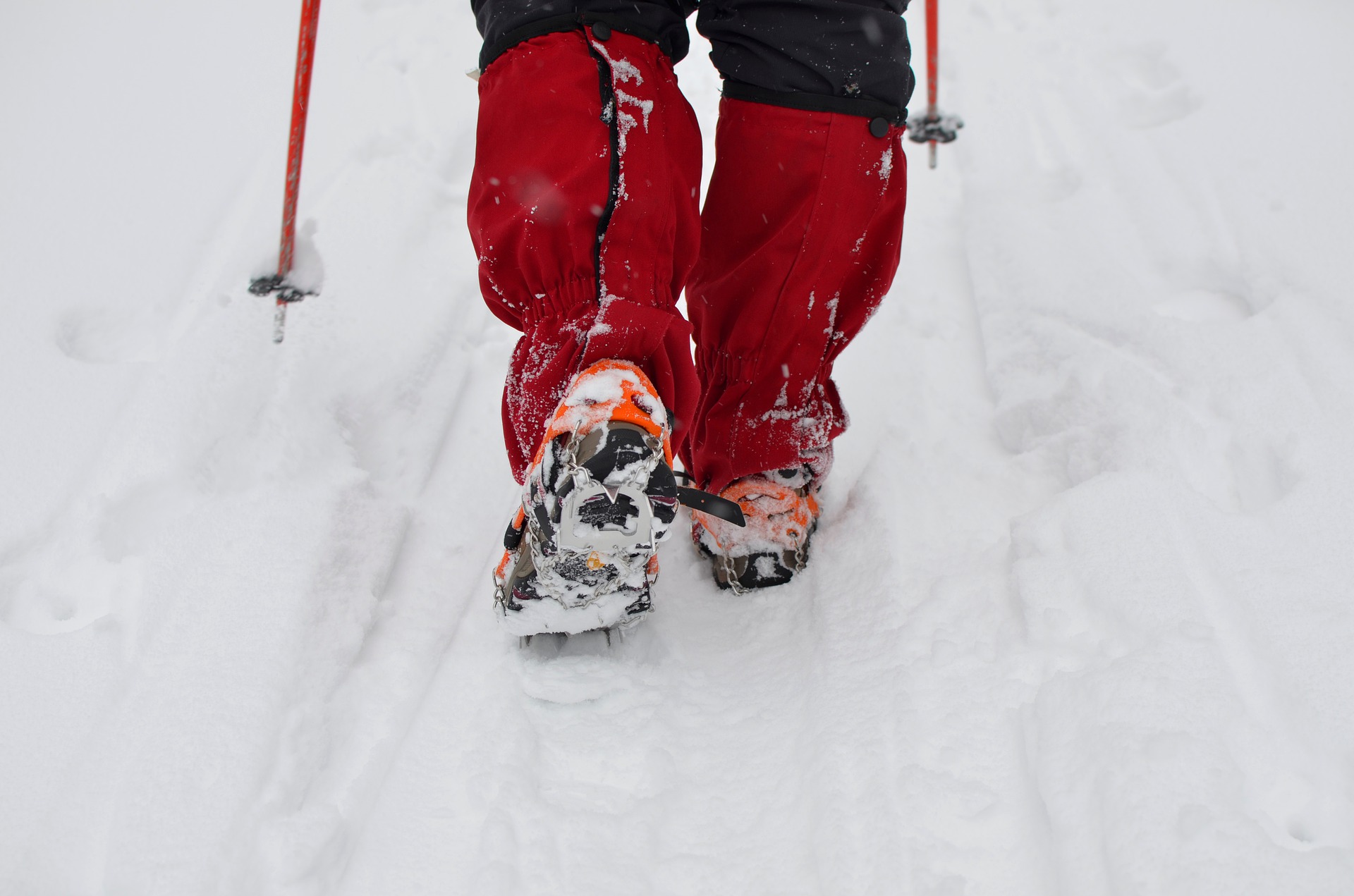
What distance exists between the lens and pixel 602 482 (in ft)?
3.05

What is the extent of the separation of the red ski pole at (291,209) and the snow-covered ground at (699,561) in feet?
0.20

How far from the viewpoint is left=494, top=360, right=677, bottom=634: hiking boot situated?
929 mm

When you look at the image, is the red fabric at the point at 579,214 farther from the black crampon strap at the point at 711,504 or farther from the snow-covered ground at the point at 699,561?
the snow-covered ground at the point at 699,561

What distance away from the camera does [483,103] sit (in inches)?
44.1

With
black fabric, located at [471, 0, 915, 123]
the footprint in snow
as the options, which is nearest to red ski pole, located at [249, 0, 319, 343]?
black fabric, located at [471, 0, 915, 123]

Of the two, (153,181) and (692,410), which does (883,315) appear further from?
(153,181)

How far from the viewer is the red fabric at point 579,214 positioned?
1.03 meters

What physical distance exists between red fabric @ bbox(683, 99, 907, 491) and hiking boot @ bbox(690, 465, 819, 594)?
38mm

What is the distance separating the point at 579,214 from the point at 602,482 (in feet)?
1.04

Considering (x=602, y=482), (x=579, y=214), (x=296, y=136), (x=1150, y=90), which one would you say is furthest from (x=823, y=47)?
(x=1150, y=90)

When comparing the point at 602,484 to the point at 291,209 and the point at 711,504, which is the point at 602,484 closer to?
the point at 711,504

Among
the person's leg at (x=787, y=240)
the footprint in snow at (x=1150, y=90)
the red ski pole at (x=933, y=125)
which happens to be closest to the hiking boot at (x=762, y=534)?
the person's leg at (x=787, y=240)

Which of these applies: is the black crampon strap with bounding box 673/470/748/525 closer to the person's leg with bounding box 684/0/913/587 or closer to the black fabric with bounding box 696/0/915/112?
the person's leg with bounding box 684/0/913/587

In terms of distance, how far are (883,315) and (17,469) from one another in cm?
154
